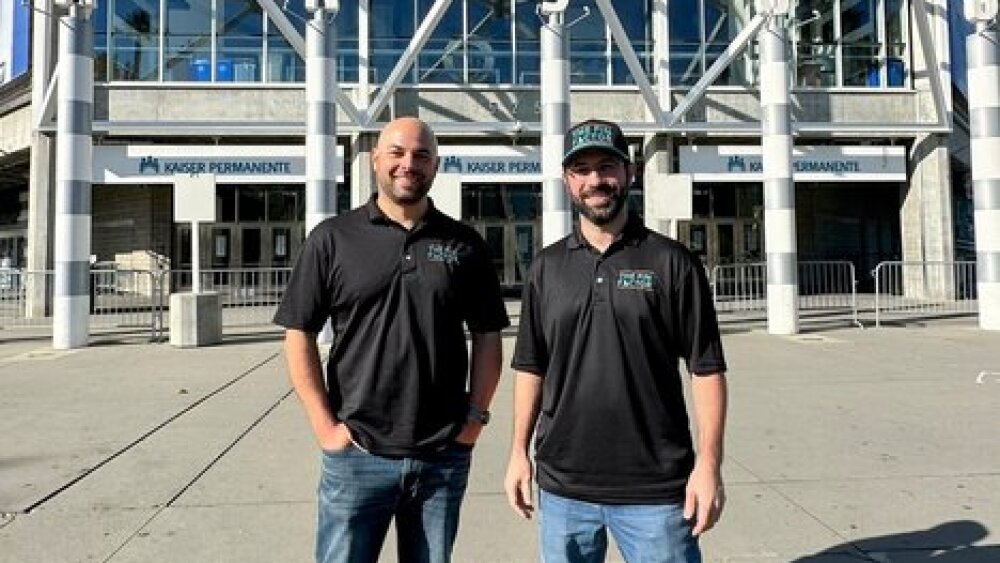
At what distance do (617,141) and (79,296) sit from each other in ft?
41.5

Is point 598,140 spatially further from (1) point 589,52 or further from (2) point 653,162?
(1) point 589,52

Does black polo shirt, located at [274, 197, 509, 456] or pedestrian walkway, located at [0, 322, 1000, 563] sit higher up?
black polo shirt, located at [274, 197, 509, 456]

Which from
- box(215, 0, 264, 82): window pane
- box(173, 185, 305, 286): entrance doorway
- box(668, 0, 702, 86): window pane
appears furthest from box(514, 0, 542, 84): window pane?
box(173, 185, 305, 286): entrance doorway

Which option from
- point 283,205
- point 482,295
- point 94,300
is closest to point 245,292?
point 94,300

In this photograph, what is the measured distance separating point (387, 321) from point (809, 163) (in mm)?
19169

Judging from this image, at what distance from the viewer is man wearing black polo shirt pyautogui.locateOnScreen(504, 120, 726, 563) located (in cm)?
220

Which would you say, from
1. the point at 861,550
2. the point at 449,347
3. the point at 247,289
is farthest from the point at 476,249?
the point at 247,289

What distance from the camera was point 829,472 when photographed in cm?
514

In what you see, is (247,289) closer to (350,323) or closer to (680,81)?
(680,81)

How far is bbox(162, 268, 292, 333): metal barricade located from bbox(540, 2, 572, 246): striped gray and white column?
259 inches

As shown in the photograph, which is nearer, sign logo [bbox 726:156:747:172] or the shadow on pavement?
the shadow on pavement

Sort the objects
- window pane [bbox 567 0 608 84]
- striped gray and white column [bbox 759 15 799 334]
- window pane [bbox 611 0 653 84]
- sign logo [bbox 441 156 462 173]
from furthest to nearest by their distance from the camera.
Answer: window pane [bbox 611 0 653 84] → window pane [bbox 567 0 608 84] → sign logo [bbox 441 156 462 173] → striped gray and white column [bbox 759 15 799 334]

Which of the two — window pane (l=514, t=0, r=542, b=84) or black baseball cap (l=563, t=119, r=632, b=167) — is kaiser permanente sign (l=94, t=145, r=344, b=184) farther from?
black baseball cap (l=563, t=119, r=632, b=167)

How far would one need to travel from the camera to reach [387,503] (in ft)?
8.03
